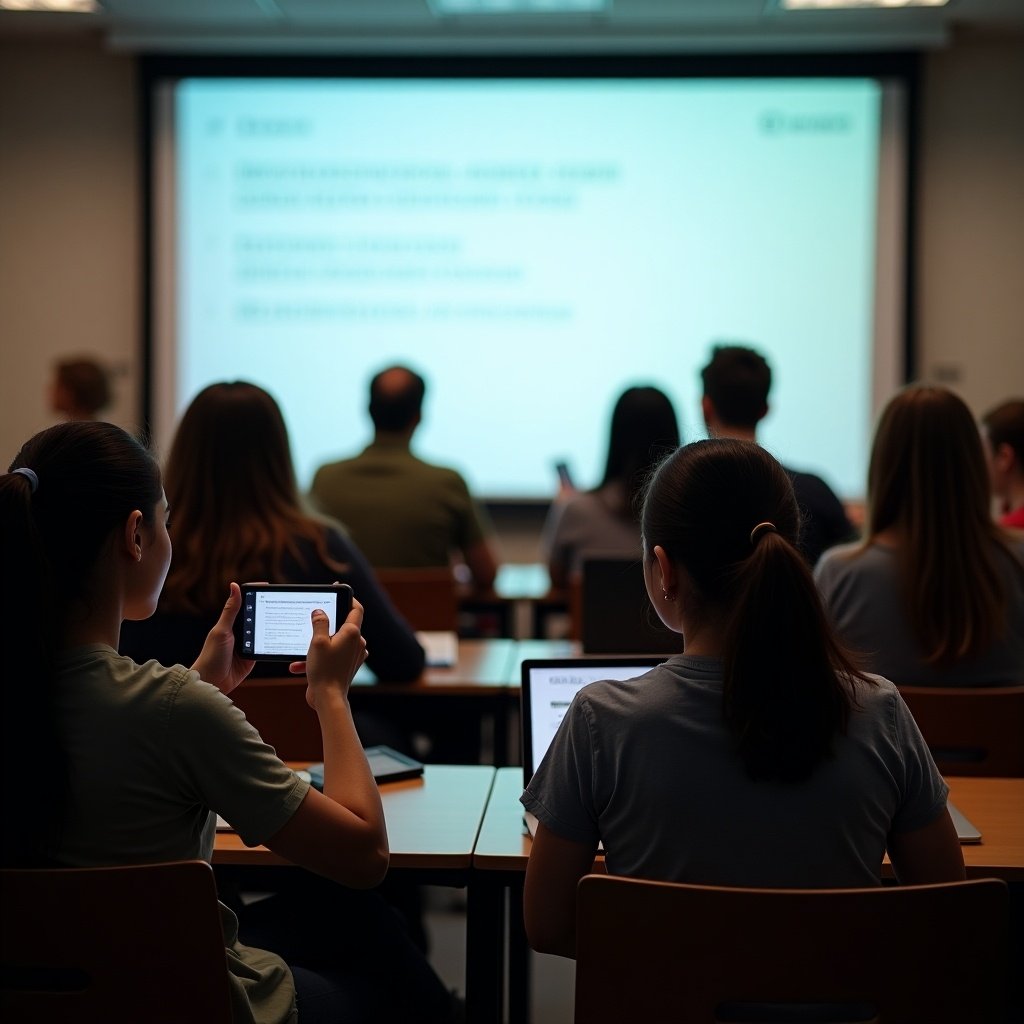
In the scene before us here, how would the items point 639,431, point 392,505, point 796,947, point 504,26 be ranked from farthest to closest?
point 504,26, point 392,505, point 639,431, point 796,947

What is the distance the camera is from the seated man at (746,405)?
9.41ft

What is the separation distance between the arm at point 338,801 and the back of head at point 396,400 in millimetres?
2183

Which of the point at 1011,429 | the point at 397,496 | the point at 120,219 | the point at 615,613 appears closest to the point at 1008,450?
the point at 1011,429

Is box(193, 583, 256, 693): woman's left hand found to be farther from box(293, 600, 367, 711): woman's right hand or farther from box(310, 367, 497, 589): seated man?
box(310, 367, 497, 589): seated man

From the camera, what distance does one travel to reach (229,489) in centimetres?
224

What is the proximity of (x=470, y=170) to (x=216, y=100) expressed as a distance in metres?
1.13

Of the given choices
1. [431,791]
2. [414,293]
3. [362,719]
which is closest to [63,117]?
[414,293]

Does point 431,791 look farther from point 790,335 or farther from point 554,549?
point 790,335

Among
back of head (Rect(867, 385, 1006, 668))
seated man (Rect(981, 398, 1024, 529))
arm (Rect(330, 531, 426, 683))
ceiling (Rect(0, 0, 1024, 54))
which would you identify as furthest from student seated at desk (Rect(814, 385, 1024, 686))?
ceiling (Rect(0, 0, 1024, 54))

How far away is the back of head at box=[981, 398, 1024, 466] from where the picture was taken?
3.10 meters

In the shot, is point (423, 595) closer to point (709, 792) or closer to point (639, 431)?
point (639, 431)

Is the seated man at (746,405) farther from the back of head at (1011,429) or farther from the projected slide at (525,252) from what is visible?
the projected slide at (525,252)

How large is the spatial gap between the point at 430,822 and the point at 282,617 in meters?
0.38

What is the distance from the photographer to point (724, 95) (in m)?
5.10
